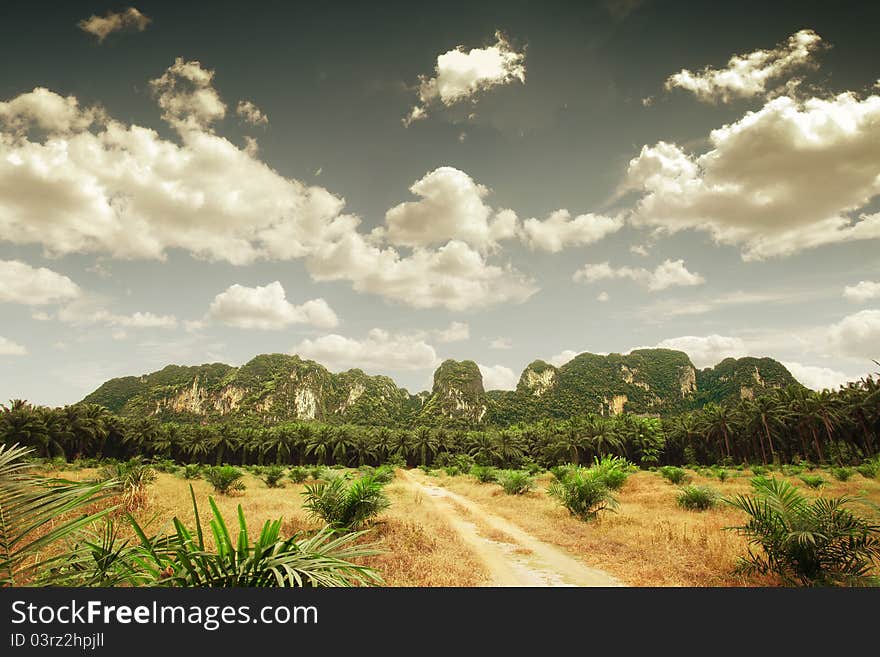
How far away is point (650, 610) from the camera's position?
2.65m

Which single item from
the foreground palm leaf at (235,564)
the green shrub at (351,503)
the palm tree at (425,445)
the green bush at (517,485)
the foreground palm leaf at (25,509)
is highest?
the foreground palm leaf at (25,509)

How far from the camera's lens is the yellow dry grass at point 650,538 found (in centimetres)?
740

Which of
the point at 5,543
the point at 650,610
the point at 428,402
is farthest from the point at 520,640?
the point at 428,402

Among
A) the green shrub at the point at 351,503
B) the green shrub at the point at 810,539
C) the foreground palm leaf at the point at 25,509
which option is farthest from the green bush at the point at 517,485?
the foreground palm leaf at the point at 25,509

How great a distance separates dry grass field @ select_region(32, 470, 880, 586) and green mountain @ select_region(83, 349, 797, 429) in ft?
363

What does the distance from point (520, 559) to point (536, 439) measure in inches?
2322

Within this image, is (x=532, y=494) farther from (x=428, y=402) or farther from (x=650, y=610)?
(x=428, y=402)

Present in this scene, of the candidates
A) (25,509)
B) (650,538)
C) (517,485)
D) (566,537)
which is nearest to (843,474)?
(517,485)

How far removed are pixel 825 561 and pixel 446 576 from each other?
18.5 ft

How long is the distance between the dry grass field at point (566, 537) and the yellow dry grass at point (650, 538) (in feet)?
0.06

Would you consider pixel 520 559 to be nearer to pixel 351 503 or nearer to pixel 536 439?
pixel 351 503

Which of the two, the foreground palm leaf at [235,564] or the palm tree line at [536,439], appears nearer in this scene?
the foreground palm leaf at [235,564]

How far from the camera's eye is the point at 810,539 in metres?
5.62

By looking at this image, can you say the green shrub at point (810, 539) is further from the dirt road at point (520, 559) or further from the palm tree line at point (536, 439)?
the palm tree line at point (536, 439)
